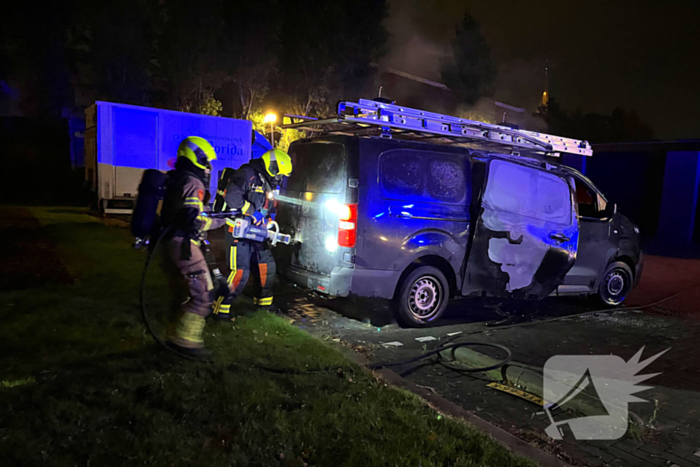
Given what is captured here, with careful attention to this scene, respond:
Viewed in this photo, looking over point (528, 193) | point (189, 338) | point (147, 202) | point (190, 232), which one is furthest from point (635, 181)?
point (147, 202)

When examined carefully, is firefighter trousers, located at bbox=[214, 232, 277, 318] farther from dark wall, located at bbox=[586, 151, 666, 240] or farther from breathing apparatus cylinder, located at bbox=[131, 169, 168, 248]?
dark wall, located at bbox=[586, 151, 666, 240]

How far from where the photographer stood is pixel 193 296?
452 centimetres

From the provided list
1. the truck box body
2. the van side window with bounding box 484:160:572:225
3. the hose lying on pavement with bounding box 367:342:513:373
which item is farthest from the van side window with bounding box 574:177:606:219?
the truck box body

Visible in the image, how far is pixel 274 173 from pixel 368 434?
11.0 feet

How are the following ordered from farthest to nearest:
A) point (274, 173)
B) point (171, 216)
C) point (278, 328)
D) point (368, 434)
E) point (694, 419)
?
1. point (274, 173)
2. point (278, 328)
3. point (171, 216)
4. point (694, 419)
5. point (368, 434)

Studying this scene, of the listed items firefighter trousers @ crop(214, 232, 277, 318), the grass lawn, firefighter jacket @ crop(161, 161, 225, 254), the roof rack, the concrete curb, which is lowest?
the concrete curb

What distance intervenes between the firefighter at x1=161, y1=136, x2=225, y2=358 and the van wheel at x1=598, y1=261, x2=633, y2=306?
6.00 metres

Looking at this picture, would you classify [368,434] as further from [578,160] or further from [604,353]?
[578,160]

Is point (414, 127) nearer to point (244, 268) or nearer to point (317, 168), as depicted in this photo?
point (317, 168)

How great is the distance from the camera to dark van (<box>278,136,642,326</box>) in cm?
559

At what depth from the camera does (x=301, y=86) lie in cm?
2361

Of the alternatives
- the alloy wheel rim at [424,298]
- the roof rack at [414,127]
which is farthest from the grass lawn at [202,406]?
the roof rack at [414,127]

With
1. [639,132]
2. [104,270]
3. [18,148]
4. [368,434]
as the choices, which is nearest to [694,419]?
[368,434]

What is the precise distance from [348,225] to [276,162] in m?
1.14
